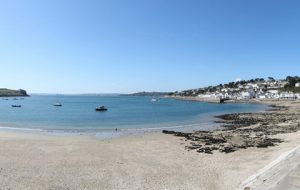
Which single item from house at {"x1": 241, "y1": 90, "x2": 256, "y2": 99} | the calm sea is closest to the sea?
the calm sea

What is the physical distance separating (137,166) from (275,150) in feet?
29.6

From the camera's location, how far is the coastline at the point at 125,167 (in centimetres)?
1254

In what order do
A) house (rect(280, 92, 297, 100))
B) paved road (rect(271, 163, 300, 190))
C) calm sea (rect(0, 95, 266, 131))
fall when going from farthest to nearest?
house (rect(280, 92, 297, 100)) < calm sea (rect(0, 95, 266, 131)) < paved road (rect(271, 163, 300, 190))

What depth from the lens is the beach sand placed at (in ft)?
41.1

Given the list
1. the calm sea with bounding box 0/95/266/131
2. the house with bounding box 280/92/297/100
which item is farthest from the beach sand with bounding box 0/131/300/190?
the house with bounding box 280/92/297/100

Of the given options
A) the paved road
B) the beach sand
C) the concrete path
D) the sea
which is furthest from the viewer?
the sea

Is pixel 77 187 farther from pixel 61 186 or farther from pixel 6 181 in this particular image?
pixel 6 181

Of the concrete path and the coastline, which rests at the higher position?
the concrete path

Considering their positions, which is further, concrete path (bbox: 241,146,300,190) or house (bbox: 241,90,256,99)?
house (bbox: 241,90,256,99)

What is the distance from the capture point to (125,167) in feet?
50.5

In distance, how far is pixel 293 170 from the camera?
10445mm

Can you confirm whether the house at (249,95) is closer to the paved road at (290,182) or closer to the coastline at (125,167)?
the coastline at (125,167)

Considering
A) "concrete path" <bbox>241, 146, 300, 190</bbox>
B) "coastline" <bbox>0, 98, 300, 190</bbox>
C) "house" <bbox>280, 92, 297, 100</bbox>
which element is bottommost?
"coastline" <bbox>0, 98, 300, 190</bbox>

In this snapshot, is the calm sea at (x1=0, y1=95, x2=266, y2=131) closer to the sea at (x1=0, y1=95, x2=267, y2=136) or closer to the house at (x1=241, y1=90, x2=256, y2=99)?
the sea at (x1=0, y1=95, x2=267, y2=136)
